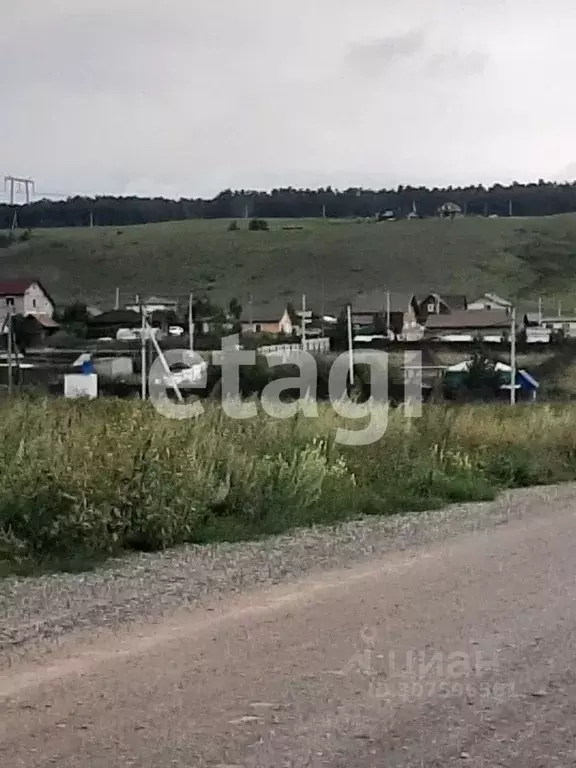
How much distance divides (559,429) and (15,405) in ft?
36.7

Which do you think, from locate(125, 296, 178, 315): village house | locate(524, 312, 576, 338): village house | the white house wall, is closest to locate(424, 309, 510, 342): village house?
locate(524, 312, 576, 338): village house

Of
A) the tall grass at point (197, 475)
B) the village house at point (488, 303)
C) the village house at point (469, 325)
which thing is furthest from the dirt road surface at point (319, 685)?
the village house at point (488, 303)

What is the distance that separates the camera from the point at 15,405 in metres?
14.0

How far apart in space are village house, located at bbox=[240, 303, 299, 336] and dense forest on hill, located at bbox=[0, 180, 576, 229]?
6252 centimetres

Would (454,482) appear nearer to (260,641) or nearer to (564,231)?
(260,641)

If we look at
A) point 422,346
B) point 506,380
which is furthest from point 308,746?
point 422,346

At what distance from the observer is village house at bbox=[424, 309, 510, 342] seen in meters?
74.8

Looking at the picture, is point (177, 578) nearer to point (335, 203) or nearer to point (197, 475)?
point (197, 475)

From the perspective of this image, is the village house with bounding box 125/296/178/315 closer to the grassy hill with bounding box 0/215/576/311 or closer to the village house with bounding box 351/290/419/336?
the grassy hill with bounding box 0/215/576/311

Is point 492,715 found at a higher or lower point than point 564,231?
lower

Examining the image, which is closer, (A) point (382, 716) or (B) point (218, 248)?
(A) point (382, 716)

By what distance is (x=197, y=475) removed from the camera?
451 inches

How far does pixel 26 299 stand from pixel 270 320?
53.2 feet

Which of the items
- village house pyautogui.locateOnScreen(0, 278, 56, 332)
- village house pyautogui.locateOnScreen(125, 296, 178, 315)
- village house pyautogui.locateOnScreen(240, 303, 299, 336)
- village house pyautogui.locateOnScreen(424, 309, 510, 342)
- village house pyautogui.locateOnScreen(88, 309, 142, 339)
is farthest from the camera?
village house pyautogui.locateOnScreen(424, 309, 510, 342)
